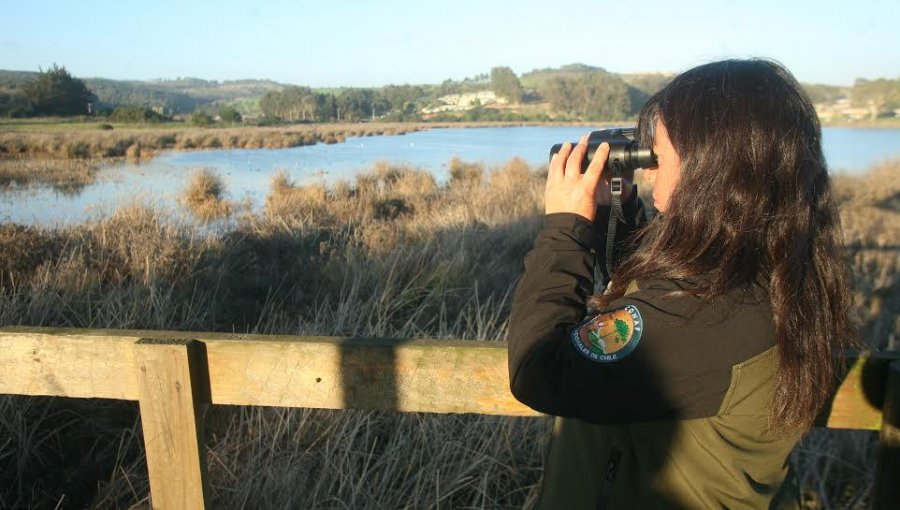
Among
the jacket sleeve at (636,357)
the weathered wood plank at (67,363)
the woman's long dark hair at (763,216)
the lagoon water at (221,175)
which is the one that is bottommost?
the lagoon water at (221,175)

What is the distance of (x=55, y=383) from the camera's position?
5.28 ft

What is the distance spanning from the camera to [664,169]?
49.1 inches

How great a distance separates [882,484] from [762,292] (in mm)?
758

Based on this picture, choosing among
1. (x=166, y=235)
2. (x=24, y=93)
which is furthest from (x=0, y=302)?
(x=24, y=93)

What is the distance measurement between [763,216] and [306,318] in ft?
14.0

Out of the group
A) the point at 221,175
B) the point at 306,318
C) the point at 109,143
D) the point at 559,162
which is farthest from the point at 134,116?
the point at 559,162

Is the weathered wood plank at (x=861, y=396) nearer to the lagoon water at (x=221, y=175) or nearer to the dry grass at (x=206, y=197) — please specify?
the lagoon water at (x=221, y=175)

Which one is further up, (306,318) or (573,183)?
(573,183)

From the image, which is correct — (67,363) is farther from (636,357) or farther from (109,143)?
(109,143)

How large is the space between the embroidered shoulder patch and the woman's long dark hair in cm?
11

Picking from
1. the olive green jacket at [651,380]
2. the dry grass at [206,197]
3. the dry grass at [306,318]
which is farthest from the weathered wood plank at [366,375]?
the dry grass at [206,197]

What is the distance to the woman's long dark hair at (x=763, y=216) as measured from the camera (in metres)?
1.11

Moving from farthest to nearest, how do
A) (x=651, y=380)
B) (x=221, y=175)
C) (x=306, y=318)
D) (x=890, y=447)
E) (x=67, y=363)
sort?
(x=221, y=175) → (x=306, y=318) → (x=67, y=363) → (x=890, y=447) → (x=651, y=380)

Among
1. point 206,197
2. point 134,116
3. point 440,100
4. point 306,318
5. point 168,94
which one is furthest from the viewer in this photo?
point 168,94
